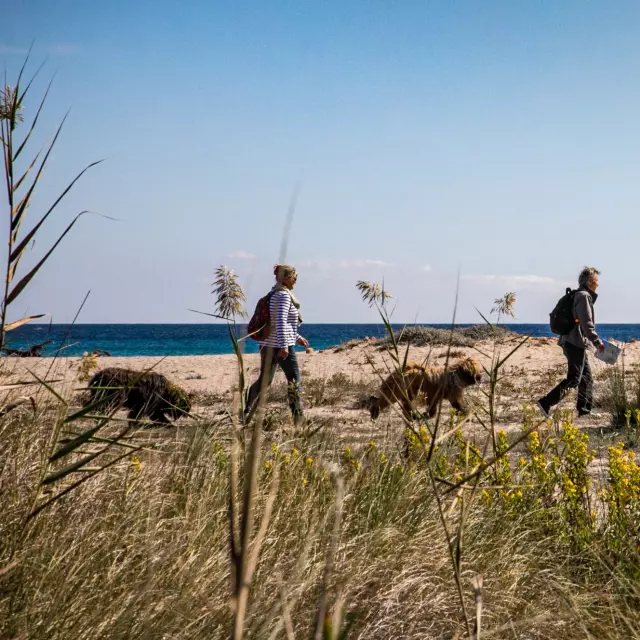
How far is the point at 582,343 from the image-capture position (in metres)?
8.17

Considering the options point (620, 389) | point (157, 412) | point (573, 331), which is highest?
point (573, 331)

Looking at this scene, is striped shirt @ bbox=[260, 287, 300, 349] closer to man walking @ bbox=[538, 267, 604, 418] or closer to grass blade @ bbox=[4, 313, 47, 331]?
man walking @ bbox=[538, 267, 604, 418]

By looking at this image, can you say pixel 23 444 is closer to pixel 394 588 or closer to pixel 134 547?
pixel 134 547

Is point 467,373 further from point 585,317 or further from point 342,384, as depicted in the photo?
point 342,384

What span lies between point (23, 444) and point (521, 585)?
2.22m

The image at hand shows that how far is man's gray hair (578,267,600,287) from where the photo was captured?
834 cm

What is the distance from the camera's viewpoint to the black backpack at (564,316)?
327 inches

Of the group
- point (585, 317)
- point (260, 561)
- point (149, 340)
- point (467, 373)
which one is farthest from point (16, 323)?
point (149, 340)

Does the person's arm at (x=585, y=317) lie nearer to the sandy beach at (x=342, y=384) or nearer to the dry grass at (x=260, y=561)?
the sandy beach at (x=342, y=384)

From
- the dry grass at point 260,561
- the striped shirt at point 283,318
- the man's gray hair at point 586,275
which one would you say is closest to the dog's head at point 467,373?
the man's gray hair at point 586,275

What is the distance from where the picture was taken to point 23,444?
118 inches

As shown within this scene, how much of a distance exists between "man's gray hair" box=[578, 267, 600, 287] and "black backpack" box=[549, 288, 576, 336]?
0.55ft

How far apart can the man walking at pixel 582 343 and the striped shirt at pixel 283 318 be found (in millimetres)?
3230

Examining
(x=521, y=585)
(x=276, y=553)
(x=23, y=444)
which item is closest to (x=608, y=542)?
(x=521, y=585)
